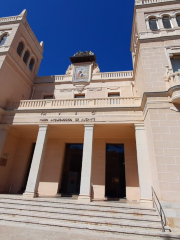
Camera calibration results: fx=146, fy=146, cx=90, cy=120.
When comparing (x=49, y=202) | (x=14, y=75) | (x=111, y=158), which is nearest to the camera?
(x=49, y=202)

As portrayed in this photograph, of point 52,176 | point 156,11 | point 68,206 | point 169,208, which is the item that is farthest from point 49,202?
point 156,11

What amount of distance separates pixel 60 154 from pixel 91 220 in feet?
25.1

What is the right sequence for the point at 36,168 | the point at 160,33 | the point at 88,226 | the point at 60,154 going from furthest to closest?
the point at 60,154 → the point at 160,33 → the point at 36,168 → the point at 88,226

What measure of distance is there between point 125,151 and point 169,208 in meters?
6.21

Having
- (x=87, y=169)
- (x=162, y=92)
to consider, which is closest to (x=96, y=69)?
(x=162, y=92)

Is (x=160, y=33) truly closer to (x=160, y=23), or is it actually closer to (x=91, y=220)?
(x=160, y=23)

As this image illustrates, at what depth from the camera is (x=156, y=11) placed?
524 inches

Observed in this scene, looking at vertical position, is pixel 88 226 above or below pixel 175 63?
below

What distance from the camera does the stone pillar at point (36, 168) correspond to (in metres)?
9.01

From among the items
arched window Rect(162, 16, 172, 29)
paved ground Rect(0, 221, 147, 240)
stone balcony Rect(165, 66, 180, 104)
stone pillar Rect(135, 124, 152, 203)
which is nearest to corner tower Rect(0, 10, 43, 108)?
paved ground Rect(0, 221, 147, 240)

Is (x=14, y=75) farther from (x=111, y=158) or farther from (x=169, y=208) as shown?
(x=169, y=208)

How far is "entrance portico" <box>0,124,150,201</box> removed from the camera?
36.0 ft

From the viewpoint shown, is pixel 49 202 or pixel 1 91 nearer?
pixel 49 202

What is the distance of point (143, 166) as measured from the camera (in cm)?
876
